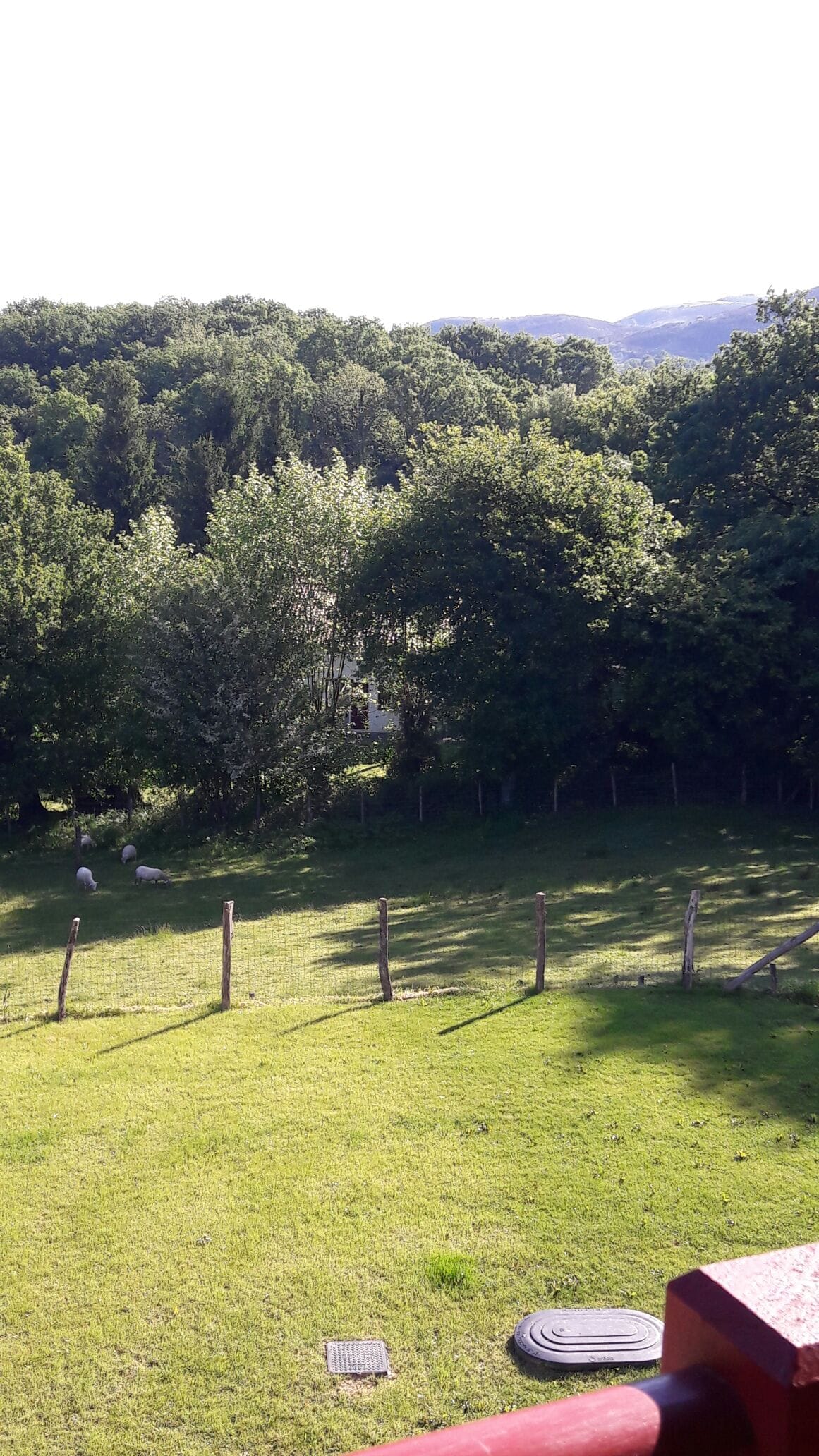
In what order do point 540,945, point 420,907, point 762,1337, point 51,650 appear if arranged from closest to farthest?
point 762,1337 < point 540,945 < point 420,907 < point 51,650

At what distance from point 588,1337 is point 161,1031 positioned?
9.71 meters

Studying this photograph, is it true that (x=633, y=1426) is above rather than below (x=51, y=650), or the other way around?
above

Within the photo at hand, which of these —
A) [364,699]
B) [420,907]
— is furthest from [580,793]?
[420,907]

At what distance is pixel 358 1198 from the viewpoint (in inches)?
447

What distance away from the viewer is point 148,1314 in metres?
9.52

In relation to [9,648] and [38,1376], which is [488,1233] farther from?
[9,648]

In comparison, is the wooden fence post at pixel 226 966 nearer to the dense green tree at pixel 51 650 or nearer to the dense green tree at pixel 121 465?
the dense green tree at pixel 51 650

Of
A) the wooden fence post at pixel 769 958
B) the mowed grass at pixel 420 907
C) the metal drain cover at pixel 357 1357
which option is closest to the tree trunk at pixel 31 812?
the mowed grass at pixel 420 907

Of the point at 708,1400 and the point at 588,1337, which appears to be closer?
the point at 708,1400

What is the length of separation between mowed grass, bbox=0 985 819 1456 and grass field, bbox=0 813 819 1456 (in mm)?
32

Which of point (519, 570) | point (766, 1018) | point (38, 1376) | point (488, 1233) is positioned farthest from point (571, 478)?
point (38, 1376)

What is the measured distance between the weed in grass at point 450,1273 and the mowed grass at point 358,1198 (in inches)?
1.1

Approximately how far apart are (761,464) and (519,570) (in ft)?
30.5

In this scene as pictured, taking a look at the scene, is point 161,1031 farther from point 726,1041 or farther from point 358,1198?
point 726,1041
